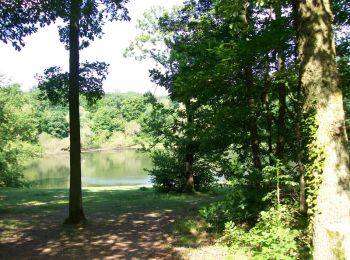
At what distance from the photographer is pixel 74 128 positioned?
10.4 metres

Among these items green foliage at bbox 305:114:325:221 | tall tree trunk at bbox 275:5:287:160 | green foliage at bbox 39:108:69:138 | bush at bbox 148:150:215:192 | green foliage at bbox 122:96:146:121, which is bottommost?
bush at bbox 148:150:215:192

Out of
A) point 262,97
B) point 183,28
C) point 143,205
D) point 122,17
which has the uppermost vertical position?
point 183,28

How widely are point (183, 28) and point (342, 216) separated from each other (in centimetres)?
1504

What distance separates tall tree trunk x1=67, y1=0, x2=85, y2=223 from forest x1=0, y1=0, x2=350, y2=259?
3cm

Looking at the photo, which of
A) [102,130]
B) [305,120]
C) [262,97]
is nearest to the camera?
[305,120]

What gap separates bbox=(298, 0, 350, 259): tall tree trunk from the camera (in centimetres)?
453

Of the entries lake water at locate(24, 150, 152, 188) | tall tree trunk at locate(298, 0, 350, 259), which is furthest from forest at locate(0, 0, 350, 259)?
lake water at locate(24, 150, 152, 188)

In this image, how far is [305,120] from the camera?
4906mm

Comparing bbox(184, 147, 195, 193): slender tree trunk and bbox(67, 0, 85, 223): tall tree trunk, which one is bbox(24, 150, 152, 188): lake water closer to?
bbox(184, 147, 195, 193): slender tree trunk

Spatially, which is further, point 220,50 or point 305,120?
point 220,50

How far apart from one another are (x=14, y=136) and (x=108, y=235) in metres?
27.5

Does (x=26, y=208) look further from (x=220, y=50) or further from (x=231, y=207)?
(x=220, y=50)

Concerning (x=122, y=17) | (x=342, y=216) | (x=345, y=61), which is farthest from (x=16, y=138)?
(x=342, y=216)

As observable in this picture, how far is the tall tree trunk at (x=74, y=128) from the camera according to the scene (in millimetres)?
10406
